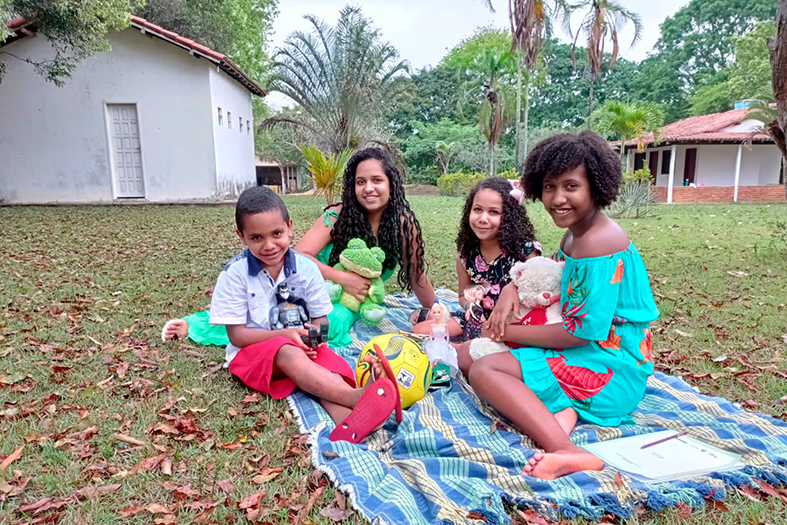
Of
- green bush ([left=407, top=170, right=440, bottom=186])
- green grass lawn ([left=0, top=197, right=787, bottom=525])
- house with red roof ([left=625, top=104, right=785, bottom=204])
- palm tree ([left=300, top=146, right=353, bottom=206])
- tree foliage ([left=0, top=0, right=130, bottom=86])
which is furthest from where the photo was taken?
green bush ([left=407, top=170, right=440, bottom=186])

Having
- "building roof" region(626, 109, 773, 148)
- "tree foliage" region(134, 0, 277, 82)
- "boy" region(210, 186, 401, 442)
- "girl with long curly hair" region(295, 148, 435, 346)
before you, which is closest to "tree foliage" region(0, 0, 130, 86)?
"tree foliage" region(134, 0, 277, 82)

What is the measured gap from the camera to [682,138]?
22.0 meters

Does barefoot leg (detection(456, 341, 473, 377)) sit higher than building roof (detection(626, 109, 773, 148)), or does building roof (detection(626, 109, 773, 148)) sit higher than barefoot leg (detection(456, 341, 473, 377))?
building roof (detection(626, 109, 773, 148))

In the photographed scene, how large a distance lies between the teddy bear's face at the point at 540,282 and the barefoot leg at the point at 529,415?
326 millimetres

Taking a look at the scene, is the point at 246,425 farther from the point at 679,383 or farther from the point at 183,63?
the point at 183,63

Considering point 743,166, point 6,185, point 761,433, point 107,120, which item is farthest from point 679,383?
point 743,166

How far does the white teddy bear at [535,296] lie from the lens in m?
2.59

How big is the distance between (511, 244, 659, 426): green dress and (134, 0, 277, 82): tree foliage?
67.8 ft

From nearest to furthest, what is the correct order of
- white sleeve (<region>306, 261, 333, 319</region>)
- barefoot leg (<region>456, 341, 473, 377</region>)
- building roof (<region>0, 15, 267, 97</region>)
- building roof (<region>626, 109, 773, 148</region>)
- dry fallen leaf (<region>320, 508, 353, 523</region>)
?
1. dry fallen leaf (<region>320, 508, 353, 523</region>)
2. barefoot leg (<region>456, 341, 473, 377</region>)
3. white sleeve (<region>306, 261, 333, 319</region>)
4. building roof (<region>0, 15, 267, 97</region>)
5. building roof (<region>626, 109, 773, 148</region>)

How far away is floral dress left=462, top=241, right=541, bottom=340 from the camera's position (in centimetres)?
343

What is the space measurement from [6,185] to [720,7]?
5068cm

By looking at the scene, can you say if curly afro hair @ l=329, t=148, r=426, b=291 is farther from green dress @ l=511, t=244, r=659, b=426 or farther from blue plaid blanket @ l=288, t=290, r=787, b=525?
green dress @ l=511, t=244, r=659, b=426

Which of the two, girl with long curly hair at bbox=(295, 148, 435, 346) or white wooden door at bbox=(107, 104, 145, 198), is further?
white wooden door at bbox=(107, 104, 145, 198)

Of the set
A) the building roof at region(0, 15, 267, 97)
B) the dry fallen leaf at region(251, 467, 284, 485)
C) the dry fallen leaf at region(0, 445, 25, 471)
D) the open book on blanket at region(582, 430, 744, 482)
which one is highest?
the building roof at region(0, 15, 267, 97)
